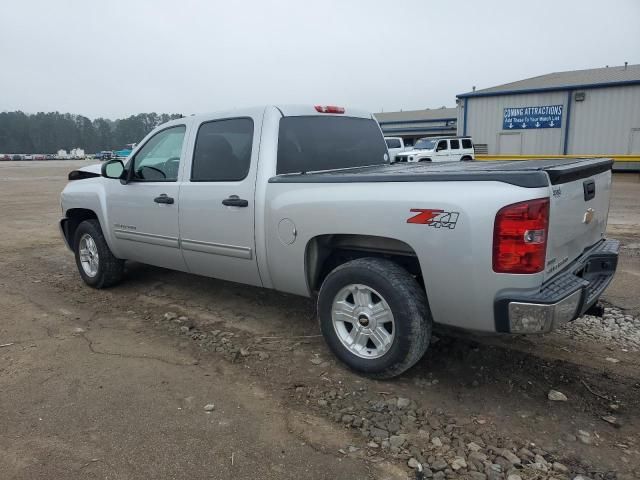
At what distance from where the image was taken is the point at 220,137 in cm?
438

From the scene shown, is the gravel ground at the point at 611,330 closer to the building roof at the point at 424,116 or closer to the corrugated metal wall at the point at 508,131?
the corrugated metal wall at the point at 508,131

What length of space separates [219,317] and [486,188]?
2.92 metres

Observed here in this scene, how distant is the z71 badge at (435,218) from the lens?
2.86 meters

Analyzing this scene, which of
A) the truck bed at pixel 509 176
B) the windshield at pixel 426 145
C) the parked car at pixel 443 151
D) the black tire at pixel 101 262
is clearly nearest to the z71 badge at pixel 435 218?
the truck bed at pixel 509 176

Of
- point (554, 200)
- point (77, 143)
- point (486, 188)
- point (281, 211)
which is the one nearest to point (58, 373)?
point (281, 211)

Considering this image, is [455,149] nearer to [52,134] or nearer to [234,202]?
[234,202]

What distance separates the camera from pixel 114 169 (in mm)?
5141

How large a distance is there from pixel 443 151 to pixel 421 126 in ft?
77.7

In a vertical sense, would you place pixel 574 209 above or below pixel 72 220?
above

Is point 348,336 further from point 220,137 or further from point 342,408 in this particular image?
point 220,137

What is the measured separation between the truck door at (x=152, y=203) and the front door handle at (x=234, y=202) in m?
0.71

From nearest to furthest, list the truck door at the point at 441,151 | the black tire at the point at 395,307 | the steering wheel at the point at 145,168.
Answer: the black tire at the point at 395,307 < the steering wheel at the point at 145,168 < the truck door at the point at 441,151

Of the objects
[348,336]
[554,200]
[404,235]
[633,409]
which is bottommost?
[633,409]

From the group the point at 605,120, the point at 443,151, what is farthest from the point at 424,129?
the point at 605,120
